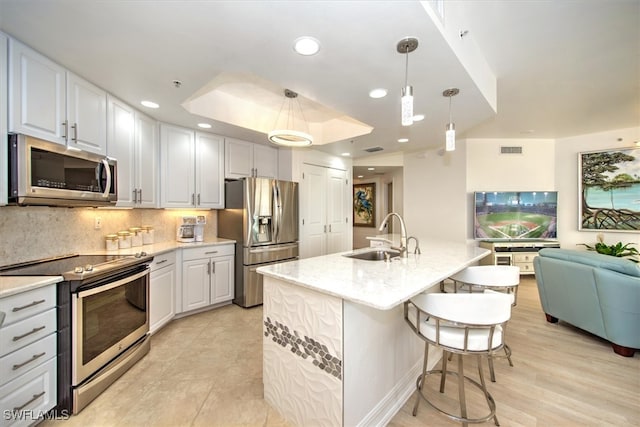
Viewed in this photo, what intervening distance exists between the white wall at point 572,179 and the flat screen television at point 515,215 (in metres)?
0.26

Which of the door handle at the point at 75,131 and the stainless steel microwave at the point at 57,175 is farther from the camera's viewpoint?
the door handle at the point at 75,131

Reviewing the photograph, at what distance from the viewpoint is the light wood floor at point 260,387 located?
5.49ft

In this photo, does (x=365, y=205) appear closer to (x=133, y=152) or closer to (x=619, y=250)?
(x=619, y=250)

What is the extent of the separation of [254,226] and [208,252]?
67cm

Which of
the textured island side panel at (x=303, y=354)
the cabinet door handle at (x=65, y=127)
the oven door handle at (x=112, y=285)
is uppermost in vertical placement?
the cabinet door handle at (x=65, y=127)

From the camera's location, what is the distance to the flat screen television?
5031 millimetres

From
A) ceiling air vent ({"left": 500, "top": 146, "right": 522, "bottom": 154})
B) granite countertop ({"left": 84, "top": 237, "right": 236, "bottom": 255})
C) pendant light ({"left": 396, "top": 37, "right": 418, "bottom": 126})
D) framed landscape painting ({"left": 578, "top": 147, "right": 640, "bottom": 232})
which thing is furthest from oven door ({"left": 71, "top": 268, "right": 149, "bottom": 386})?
framed landscape painting ({"left": 578, "top": 147, "right": 640, "bottom": 232})

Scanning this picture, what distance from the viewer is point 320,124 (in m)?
4.08

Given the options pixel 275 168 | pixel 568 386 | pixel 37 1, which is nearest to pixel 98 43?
pixel 37 1

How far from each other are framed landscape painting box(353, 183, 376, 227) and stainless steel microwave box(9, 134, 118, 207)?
6.21m

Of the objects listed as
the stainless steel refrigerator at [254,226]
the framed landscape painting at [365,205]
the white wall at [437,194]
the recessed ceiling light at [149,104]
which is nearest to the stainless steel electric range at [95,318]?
the stainless steel refrigerator at [254,226]

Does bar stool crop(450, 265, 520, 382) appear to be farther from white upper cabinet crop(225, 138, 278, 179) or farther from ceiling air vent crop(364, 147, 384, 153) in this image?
white upper cabinet crop(225, 138, 278, 179)

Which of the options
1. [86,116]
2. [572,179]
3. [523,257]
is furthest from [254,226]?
[572,179]

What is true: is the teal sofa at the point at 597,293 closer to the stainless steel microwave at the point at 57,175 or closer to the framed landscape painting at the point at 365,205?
the stainless steel microwave at the point at 57,175
